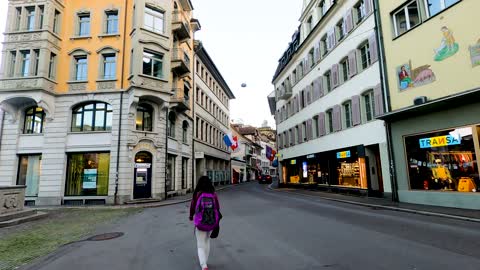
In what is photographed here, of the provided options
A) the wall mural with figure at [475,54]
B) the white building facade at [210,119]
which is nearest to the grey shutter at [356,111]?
the wall mural with figure at [475,54]

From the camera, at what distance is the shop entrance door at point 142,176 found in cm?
2038

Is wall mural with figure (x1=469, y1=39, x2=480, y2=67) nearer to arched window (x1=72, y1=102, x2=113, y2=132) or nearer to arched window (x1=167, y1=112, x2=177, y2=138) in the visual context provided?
arched window (x1=167, y1=112, x2=177, y2=138)

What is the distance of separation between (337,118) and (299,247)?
16.7 m

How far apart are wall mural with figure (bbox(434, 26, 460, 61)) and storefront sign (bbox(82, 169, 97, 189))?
20.3m

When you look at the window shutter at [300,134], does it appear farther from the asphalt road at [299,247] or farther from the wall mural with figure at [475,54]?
the asphalt road at [299,247]

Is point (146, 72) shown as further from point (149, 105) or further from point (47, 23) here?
point (47, 23)

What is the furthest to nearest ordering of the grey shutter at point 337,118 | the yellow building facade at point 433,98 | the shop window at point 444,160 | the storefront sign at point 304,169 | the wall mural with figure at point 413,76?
the storefront sign at point 304,169
the grey shutter at point 337,118
the wall mural with figure at point 413,76
the shop window at point 444,160
the yellow building facade at point 433,98

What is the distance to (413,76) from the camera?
576 inches

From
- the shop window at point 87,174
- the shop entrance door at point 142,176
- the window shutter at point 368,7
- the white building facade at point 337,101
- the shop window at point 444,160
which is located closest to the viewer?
the shop window at point 444,160

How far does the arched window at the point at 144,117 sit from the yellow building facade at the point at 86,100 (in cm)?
7

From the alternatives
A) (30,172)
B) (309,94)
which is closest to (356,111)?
(309,94)

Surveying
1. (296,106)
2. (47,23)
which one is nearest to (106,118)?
(47,23)

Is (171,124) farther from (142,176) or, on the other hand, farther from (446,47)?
(446,47)

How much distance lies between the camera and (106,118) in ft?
68.2
